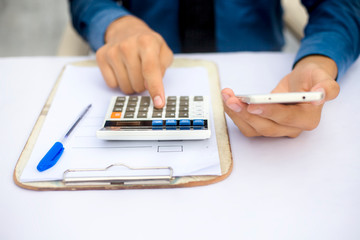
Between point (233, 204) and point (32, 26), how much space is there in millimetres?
1739

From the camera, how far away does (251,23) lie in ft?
2.52

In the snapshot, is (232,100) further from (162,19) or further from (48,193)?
(162,19)

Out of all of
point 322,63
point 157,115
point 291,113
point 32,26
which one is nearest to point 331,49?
point 322,63

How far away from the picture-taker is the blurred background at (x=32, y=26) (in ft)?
4.96

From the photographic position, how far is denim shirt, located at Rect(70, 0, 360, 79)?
0.52m

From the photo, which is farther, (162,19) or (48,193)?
(162,19)

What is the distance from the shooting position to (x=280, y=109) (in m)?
0.34

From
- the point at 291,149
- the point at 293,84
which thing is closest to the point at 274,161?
the point at 291,149

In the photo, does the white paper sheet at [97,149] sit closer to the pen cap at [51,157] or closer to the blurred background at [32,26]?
the pen cap at [51,157]

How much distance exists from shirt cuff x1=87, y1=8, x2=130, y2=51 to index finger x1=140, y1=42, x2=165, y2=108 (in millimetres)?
177

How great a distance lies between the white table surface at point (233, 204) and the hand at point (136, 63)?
0.47 feet

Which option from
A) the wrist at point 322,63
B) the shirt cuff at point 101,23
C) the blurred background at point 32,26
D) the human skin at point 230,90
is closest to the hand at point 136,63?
the human skin at point 230,90

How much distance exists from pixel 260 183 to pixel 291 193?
34mm

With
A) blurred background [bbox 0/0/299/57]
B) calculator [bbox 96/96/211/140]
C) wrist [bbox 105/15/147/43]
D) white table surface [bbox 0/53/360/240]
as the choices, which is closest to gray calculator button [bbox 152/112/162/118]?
calculator [bbox 96/96/211/140]
